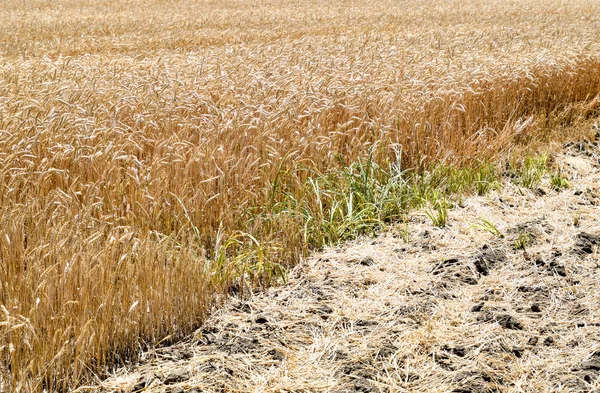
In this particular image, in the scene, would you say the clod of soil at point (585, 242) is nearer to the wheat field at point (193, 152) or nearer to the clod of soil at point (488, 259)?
the clod of soil at point (488, 259)

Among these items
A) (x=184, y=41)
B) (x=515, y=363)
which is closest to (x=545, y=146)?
(x=515, y=363)

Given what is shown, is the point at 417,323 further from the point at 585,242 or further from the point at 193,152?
the point at 193,152

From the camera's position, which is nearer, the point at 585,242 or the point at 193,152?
the point at 585,242

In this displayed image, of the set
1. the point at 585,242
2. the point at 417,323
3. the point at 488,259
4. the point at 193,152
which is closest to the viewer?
the point at 417,323

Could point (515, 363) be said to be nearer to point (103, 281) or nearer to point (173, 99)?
point (103, 281)

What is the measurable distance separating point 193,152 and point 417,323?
217 cm

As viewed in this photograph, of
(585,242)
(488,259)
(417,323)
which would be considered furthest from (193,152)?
(585,242)

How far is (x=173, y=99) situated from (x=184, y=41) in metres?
6.61

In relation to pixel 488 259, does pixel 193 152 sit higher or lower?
higher

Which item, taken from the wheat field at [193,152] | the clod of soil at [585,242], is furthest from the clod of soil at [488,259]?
the wheat field at [193,152]

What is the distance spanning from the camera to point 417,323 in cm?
285

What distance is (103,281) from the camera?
278 centimetres

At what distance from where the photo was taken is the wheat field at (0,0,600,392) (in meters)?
2.68

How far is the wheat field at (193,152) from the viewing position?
2.68 meters
